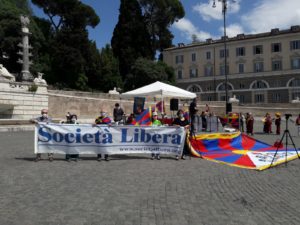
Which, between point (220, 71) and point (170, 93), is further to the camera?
point (220, 71)

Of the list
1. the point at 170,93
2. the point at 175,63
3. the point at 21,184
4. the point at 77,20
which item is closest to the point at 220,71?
the point at 175,63

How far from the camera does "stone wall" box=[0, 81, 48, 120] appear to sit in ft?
76.9

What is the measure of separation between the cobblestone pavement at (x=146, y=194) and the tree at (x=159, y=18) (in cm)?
5877

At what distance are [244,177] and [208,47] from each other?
199ft

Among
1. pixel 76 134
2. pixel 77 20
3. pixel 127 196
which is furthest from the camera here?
pixel 77 20

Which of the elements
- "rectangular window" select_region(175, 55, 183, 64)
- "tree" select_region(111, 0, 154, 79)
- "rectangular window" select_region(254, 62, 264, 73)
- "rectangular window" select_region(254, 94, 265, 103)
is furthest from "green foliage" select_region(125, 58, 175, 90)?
"rectangular window" select_region(254, 62, 264, 73)

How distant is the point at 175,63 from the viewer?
69.3m

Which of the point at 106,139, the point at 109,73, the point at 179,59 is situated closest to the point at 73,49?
the point at 109,73

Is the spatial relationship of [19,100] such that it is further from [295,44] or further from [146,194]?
[295,44]

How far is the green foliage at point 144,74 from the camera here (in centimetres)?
5294

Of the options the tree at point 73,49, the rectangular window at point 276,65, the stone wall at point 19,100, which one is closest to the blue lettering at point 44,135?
the stone wall at point 19,100

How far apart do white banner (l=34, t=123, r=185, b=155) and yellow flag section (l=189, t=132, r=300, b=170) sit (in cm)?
94

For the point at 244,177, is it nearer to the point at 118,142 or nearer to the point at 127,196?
the point at 127,196

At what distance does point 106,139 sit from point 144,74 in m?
43.8
